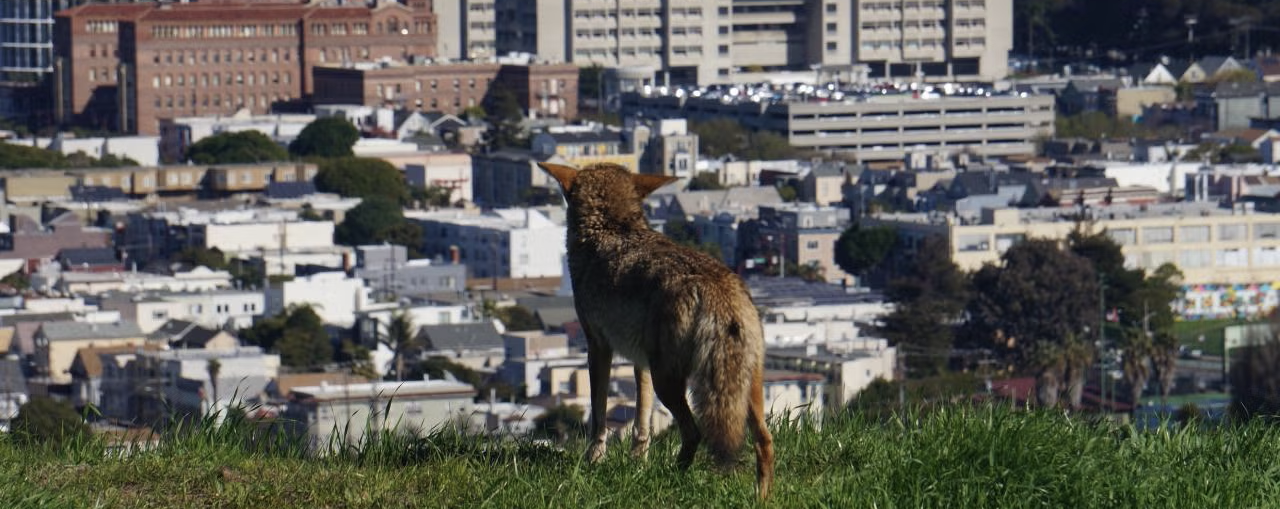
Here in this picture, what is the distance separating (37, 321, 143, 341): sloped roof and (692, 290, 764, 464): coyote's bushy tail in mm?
22597

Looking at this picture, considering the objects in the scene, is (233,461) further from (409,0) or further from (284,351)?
(409,0)

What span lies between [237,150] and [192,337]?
20382 mm

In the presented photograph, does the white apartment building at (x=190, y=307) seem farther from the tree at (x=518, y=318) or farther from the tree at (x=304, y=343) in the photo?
the tree at (x=518, y=318)

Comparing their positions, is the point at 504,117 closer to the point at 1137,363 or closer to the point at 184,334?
the point at 184,334

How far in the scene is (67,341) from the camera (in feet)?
86.1

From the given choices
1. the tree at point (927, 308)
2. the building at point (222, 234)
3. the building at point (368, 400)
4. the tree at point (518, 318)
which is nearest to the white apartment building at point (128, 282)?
the building at point (222, 234)

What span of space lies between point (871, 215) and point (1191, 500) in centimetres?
3629

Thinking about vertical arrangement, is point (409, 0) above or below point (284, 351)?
above

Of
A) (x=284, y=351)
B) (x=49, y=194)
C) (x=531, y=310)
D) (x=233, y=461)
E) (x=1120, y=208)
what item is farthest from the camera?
(x=49, y=194)

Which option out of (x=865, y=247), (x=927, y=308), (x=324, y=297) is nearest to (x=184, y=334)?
(x=324, y=297)

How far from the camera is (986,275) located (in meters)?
31.7

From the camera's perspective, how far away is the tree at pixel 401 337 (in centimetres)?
2673

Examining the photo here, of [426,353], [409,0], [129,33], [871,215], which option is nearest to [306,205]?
[871,215]

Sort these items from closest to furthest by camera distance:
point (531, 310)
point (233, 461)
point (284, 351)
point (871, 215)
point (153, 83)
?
1. point (233, 461)
2. point (284, 351)
3. point (531, 310)
4. point (871, 215)
5. point (153, 83)
